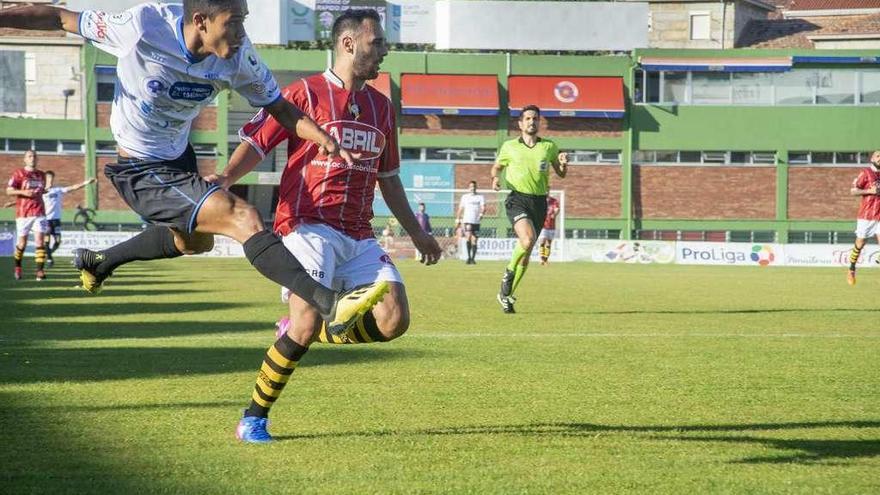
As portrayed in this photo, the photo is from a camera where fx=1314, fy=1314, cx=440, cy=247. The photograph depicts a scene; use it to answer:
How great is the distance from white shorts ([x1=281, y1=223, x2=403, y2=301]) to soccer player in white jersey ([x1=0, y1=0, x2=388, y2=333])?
22.4 inches

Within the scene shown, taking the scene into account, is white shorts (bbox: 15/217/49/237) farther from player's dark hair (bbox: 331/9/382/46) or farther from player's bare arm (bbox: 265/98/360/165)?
player's bare arm (bbox: 265/98/360/165)

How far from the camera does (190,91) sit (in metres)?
7.48

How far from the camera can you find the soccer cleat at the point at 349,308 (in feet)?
21.7

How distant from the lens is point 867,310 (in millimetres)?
19062

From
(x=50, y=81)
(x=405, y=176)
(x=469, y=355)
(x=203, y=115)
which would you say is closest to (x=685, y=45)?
(x=405, y=176)

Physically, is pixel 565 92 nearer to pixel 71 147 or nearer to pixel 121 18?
pixel 71 147

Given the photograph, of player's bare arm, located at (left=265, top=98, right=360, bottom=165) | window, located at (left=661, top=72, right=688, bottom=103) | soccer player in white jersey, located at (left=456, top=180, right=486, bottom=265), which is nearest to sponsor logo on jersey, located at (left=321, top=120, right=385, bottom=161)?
player's bare arm, located at (left=265, top=98, right=360, bottom=165)

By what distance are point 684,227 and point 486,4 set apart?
1409cm

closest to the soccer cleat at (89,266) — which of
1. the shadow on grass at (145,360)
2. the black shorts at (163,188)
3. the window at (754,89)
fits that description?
the shadow on grass at (145,360)

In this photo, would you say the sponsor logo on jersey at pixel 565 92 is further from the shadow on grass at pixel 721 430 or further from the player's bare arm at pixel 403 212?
the shadow on grass at pixel 721 430

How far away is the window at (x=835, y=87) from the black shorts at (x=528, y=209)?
47182mm

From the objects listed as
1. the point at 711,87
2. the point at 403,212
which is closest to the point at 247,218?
the point at 403,212

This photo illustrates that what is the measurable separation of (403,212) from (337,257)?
69 cm

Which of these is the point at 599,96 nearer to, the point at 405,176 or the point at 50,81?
the point at 405,176
